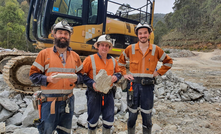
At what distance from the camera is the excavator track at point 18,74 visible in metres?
4.56

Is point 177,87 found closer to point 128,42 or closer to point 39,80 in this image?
point 128,42

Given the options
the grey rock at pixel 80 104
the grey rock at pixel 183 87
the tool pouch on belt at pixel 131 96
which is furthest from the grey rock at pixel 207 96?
the grey rock at pixel 80 104

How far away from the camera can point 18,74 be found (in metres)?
4.77

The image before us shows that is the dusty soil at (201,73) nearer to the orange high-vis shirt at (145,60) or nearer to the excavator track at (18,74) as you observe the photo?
the orange high-vis shirt at (145,60)

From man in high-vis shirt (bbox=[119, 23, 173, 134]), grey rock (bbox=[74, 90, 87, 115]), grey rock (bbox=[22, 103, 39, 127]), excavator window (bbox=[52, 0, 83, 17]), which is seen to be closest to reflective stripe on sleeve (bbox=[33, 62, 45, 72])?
man in high-vis shirt (bbox=[119, 23, 173, 134])

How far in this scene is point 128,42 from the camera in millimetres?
6781

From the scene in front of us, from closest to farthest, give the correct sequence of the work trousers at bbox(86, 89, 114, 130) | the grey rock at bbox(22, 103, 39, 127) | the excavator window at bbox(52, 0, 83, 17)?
1. the work trousers at bbox(86, 89, 114, 130)
2. the grey rock at bbox(22, 103, 39, 127)
3. the excavator window at bbox(52, 0, 83, 17)

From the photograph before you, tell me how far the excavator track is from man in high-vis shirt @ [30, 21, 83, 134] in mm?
3321

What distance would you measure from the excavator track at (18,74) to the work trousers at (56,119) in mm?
3277

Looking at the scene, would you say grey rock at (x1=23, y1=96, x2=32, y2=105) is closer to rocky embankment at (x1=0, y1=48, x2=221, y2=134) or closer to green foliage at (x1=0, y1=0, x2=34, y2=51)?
rocky embankment at (x1=0, y1=48, x2=221, y2=134)

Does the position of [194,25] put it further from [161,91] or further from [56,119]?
[56,119]

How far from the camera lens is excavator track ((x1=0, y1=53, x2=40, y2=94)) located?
15.0 feet

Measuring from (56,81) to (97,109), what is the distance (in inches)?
34.3

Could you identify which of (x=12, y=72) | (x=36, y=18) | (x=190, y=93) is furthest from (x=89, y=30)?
(x=190, y=93)
